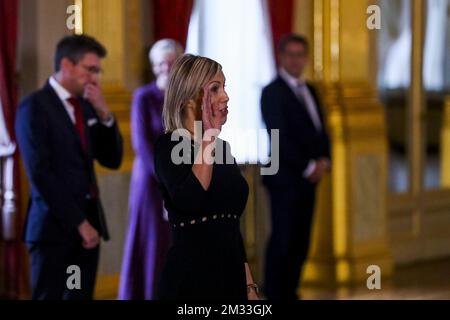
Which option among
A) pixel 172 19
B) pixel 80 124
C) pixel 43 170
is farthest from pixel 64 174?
pixel 172 19

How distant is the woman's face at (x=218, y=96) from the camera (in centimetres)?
341

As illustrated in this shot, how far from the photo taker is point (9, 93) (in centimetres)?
Result: 641

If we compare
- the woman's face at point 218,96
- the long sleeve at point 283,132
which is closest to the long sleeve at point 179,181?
the woman's face at point 218,96

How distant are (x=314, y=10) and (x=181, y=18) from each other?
156 cm

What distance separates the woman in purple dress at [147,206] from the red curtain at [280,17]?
1768 millimetres

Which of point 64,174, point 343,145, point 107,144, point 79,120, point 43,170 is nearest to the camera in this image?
point 43,170

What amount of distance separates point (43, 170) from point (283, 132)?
2.33 metres

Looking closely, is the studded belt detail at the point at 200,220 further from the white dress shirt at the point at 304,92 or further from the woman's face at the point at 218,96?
the white dress shirt at the point at 304,92

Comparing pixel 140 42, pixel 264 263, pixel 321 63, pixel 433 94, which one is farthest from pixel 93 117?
pixel 433 94

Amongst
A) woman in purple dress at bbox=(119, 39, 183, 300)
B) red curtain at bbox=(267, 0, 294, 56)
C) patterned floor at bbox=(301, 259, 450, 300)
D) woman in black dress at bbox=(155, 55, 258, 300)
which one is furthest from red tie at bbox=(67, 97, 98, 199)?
red curtain at bbox=(267, 0, 294, 56)

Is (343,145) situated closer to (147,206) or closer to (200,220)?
(147,206)

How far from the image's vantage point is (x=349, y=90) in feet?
27.3

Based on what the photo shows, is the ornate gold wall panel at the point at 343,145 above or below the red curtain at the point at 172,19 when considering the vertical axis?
below

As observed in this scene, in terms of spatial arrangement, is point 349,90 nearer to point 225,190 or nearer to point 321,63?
point 321,63
